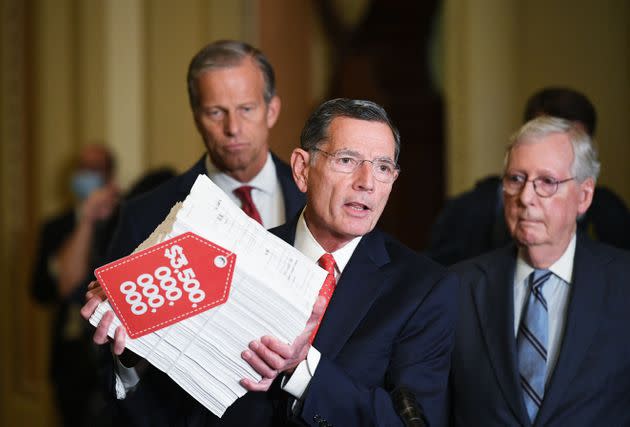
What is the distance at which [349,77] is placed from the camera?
23.7 ft

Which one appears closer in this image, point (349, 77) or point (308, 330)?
point (308, 330)

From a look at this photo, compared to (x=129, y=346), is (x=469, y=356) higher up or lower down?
lower down

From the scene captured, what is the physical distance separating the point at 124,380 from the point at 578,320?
4.68 feet

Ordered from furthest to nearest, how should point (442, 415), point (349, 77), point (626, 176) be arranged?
point (349, 77)
point (626, 176)
point (442, 415)

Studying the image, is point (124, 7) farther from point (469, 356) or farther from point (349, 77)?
point (469, 356)

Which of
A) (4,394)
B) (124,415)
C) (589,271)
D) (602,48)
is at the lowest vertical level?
(4,394)

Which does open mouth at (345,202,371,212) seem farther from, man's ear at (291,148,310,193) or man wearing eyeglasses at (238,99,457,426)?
man's ear at (291,148,310,193)

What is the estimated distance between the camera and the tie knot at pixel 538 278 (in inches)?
132

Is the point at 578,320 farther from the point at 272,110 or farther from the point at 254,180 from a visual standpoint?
the point at 272,110

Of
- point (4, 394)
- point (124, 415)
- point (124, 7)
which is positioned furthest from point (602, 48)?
point (4, 394)

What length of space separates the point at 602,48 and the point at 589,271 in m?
2.21

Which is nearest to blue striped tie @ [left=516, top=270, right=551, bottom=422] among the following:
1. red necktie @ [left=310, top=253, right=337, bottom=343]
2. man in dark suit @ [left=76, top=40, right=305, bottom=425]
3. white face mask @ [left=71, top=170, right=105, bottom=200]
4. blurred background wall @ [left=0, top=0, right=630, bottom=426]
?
red necktie @ [left=310, top=253, right=337, bottom=343]

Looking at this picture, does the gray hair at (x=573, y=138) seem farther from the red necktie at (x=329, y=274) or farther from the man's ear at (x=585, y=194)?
the red necktie at (x=329, y=274)

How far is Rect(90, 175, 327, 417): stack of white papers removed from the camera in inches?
99.4
